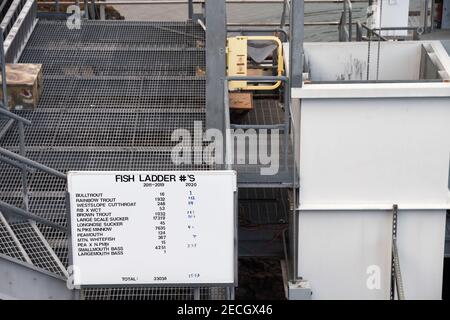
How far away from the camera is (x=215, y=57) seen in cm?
927

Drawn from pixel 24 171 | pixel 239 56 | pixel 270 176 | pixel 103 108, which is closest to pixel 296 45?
pixel 270 176

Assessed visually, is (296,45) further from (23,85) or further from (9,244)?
(9,244)

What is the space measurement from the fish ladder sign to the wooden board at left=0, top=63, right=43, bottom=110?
2.71m

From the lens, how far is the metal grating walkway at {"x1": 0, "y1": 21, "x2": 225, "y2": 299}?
8.83 m

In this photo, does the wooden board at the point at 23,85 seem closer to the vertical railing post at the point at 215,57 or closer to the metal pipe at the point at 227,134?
the vertical railing post at the point at 215,57

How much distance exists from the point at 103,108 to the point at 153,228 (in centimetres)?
294

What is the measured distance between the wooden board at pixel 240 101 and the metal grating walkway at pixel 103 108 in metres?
0.56

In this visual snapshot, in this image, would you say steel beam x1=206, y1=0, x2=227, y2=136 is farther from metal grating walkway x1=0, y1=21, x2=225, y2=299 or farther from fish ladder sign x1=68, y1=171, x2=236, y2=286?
fish ladder sign x1=68, y1=171, x2=236, y2=286

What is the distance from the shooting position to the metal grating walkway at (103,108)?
29.0ft

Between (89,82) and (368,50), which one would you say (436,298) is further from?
(89,82)

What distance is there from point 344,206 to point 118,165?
2.36 m

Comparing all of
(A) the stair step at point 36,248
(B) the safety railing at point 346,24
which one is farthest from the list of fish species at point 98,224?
(B) the safety railing at point 346,24
